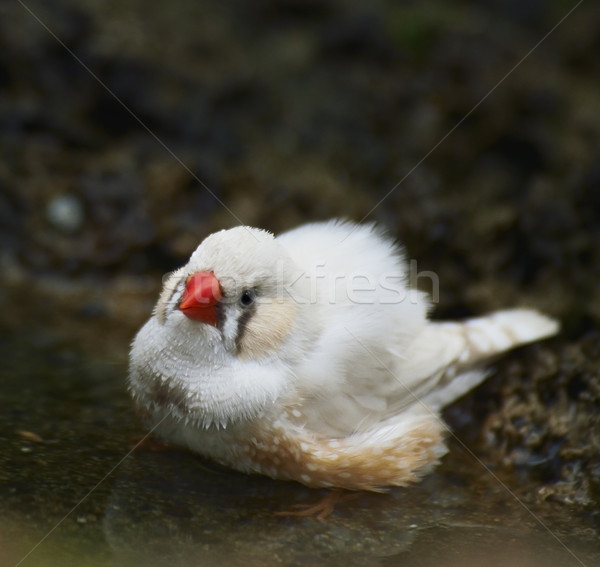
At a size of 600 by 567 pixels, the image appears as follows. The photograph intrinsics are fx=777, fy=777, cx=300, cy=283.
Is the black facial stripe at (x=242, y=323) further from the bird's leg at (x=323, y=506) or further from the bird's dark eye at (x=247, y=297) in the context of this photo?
the bird's leg at (x=323, y=506)

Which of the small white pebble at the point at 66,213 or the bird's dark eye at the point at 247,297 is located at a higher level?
the small white pebble at the point at 66,213

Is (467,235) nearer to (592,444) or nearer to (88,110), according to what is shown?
(592,444)

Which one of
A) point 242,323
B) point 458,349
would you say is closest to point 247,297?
point 242,323

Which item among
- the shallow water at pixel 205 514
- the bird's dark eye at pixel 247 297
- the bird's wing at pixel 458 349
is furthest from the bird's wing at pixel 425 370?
the bird's dark eye at pixel 247 297

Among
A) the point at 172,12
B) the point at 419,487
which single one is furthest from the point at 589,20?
the point at 419,487

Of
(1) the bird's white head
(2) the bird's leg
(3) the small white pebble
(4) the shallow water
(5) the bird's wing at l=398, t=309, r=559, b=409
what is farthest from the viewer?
(3) the small white pebble

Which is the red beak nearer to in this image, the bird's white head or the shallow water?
the bird's white head

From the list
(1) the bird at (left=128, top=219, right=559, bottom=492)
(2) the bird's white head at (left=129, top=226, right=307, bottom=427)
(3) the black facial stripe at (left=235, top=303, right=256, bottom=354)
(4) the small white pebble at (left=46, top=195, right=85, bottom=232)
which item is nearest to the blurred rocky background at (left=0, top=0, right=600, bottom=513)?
(4) the small white pebble at (left=46, top=195, right=85, bottom=232)
